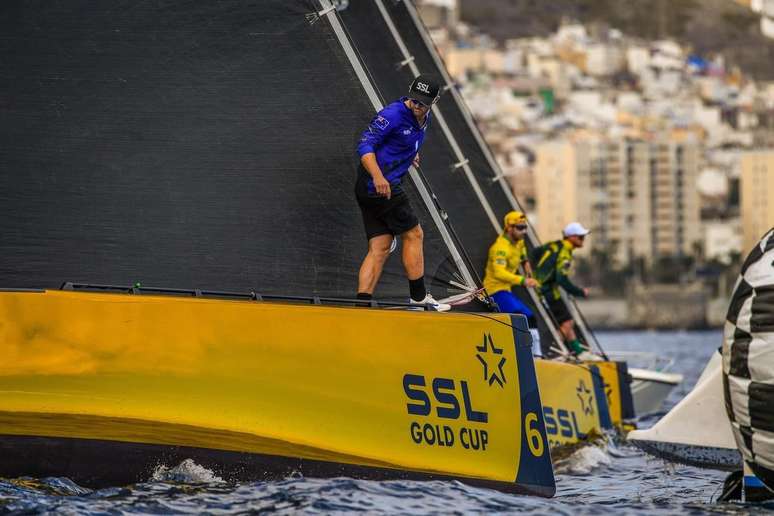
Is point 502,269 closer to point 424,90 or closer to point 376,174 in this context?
→ point 424,90

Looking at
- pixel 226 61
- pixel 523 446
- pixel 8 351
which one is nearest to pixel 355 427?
pixel 523 446

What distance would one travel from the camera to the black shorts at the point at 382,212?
7.18 m

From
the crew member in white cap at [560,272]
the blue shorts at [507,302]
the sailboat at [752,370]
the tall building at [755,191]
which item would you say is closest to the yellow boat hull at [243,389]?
the sailboat at [752,370]

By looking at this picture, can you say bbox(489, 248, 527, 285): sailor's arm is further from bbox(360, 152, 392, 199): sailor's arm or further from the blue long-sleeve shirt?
bbox(360, 152, 392, 199): sailor's arm

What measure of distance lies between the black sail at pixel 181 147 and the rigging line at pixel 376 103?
0.03 m

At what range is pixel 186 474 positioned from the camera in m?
6.23

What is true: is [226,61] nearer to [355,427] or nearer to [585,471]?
[355,427]

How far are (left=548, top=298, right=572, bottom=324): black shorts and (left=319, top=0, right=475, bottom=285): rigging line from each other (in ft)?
16.3

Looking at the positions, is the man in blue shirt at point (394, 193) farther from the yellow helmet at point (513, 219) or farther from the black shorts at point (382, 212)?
the yellow helmet at point (513, 219)

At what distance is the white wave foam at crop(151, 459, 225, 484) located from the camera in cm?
620

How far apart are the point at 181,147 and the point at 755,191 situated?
14724 cm

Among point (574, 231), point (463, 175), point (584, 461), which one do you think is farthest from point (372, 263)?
point (574, 231)

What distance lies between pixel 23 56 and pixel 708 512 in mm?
3272

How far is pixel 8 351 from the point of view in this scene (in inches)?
237
